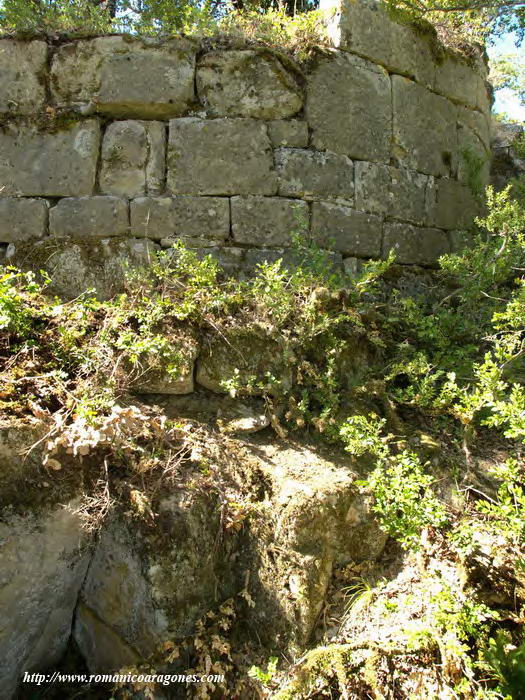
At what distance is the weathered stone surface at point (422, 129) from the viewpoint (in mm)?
4156

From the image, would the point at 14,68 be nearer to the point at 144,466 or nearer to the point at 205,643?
the point at 144,466

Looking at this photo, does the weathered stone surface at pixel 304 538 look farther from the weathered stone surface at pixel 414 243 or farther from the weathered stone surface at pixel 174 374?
the weathered stone surface at pixel 414 243

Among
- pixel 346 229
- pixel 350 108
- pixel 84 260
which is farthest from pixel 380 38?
pixel 84 260

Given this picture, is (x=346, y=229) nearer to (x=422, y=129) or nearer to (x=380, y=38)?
(x=422, y=129)

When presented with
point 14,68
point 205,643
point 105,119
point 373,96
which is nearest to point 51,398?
point 205,643

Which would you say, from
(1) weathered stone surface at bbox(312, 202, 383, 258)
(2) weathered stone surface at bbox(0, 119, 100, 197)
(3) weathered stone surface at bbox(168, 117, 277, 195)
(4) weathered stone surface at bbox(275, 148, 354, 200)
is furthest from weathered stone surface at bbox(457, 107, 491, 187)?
(2) weathered stone surface at bbox(0, 119, 100, 197)

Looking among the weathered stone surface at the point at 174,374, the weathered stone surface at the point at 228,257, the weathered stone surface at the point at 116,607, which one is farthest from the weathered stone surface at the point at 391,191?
the weathered stone surface at the point at 116,607

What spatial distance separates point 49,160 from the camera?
373 cm

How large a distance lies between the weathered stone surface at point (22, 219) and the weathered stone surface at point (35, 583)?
1997 mm

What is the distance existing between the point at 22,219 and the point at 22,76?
1.04 metres

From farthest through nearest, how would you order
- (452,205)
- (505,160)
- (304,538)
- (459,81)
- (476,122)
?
(505,160), (476,122), (459,81), (452,205), (304,538)

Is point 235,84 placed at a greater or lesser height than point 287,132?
greater

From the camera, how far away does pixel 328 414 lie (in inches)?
111

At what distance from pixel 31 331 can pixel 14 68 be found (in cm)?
227
